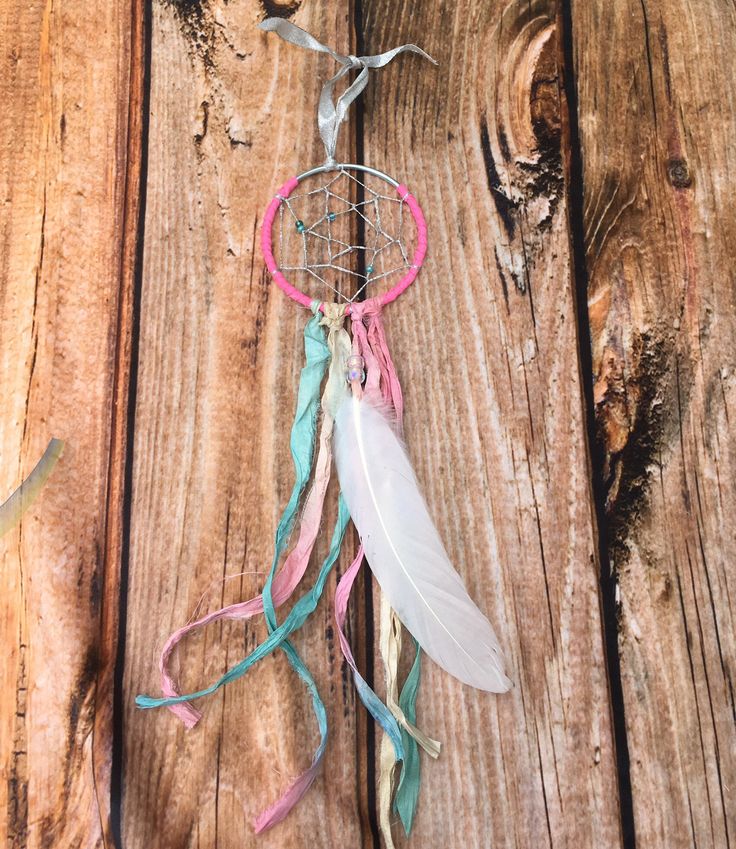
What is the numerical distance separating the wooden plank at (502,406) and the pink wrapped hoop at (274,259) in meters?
0.02

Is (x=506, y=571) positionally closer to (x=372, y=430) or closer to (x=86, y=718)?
(x=372, y=430)

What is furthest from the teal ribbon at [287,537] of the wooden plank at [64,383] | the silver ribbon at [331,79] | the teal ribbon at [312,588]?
the silver ribbon at [331,79]

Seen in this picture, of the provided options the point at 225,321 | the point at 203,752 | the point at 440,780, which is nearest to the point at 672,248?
the point at 225,321

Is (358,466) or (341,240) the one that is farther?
(341,240)

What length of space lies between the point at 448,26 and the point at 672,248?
0.40m

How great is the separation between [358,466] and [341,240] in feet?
0.95

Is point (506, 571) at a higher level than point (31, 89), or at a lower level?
lower

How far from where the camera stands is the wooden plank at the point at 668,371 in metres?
0.75

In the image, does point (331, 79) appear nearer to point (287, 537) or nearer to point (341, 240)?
point (341, 240)

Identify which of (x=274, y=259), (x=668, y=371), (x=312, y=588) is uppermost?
(x=274, y=259)

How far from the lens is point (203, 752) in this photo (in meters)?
0.76

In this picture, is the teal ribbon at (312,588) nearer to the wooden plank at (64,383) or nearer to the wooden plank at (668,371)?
the wooden plank at (64,383)

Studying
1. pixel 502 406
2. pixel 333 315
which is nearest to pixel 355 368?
pixel 333 315

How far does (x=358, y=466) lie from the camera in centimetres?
78
